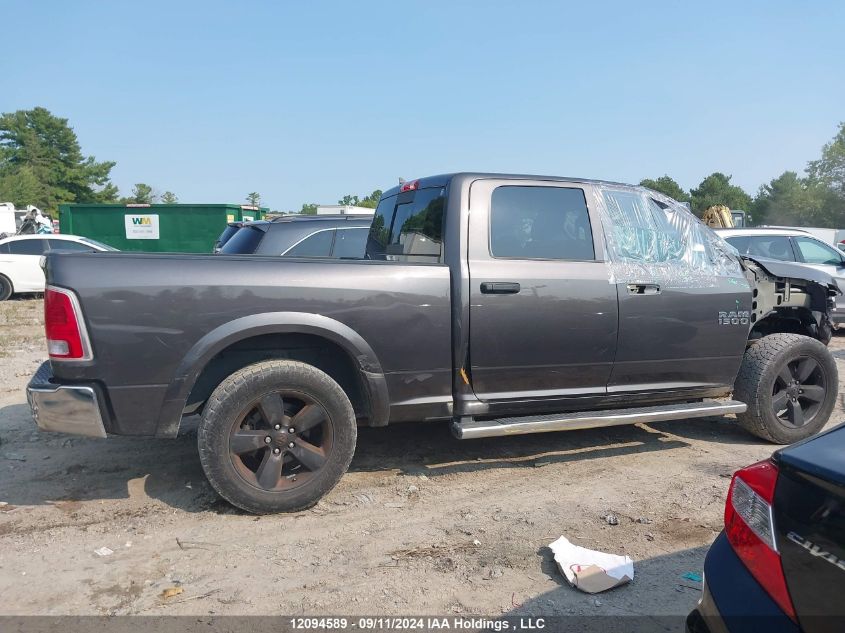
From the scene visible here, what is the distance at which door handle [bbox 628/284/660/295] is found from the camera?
4152 millimetres

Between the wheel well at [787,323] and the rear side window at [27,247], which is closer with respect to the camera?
the wheel well at [787,323]

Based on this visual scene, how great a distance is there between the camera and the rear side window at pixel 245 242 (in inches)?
267

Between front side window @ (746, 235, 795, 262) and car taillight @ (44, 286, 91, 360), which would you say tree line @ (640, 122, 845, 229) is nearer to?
front side window @ (746, 235, 795, 262)

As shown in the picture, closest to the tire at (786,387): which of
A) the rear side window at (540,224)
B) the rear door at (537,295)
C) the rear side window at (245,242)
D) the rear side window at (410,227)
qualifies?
the rear door at (537,295)

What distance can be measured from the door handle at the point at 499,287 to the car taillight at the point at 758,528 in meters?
2.05

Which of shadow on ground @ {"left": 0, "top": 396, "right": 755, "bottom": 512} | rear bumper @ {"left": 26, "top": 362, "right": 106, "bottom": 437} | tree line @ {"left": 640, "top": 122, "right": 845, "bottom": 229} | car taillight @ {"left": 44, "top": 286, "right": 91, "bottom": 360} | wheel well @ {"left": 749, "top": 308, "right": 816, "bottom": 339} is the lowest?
shadow on ground @ {"left": 0, "top": 396, "right": 755, "bottom": 512}

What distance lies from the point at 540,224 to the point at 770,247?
23.3 feet

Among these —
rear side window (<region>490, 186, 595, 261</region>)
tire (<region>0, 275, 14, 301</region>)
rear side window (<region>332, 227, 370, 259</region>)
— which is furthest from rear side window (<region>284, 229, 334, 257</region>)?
tire (<region>0, 275, 14, 301</region>)

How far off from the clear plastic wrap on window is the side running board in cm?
85

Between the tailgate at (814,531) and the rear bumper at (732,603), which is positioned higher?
the tailgate at (814,531)

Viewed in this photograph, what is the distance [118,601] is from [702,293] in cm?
391

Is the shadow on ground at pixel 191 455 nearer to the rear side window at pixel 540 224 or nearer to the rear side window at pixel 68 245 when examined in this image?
the rear side window at pixel 540 224

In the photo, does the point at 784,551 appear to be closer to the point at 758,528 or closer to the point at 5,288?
the point at 758,528

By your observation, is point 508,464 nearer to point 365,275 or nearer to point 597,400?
point 597,400
